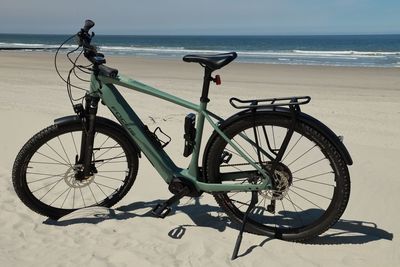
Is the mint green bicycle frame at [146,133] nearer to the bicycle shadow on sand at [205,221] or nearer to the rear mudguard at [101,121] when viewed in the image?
the rear mudguard at [101,121]

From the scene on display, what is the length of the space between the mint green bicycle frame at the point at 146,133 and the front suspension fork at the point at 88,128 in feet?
0.22

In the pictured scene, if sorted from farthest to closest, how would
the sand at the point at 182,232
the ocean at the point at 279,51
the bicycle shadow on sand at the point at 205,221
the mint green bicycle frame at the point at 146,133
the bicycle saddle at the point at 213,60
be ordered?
the ocean at the point at 279,51 < the bicycle shadow on sand at the point at 205,221 < the mint green bicycle frame at the point at 146,133 < the bicycle saddle at the point at 213,60 < the sand at the point at 182,232

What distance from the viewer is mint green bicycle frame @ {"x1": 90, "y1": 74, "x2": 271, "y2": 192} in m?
3.20

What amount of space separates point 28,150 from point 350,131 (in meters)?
4.56

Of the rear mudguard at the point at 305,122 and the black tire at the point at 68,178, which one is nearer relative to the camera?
the rear mudguard at the point at 305,122

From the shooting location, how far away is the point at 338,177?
10.00 feet

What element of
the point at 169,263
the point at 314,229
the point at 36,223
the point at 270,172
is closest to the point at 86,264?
the point at 169,263

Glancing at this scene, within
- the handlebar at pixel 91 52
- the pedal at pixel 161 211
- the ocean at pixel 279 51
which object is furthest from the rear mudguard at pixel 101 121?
the ocean at pixel 279 51

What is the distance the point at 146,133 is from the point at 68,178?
74 cm

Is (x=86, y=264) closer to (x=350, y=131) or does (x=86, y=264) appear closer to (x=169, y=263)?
(x=169, y=263)

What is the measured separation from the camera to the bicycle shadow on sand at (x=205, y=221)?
10.8ft

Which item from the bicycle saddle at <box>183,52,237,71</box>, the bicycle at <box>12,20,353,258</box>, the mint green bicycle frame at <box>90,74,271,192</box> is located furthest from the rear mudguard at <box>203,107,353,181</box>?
the bicycle saddle at <box>183,52,237,71</box>

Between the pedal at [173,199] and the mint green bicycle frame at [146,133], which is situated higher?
the mint green bicycle frame at [146,133]

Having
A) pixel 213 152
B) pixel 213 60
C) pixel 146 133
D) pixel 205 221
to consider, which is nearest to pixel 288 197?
pixel 205 221
